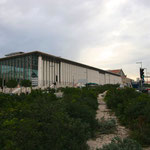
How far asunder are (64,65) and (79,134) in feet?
226

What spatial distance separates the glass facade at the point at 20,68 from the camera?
195 ft

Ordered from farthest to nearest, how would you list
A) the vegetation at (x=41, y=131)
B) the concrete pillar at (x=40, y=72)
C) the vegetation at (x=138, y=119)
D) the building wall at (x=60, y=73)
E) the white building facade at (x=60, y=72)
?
1. the white building facade at (x=60, y=72)
2. the building wall at (x=60, y=73)
3. the concrete pillar at (x=40, y=72)
4. the vegetation at (x=138, y=119)
5. the vegetation at (x=41, y=131)

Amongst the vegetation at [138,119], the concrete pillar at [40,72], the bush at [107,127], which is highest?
the concrete pillar at [40,72]

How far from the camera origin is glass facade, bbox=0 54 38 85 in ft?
195

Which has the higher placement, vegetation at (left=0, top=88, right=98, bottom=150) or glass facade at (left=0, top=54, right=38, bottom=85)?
glass facade at (left=0, top=54, right=38, bottom=85)

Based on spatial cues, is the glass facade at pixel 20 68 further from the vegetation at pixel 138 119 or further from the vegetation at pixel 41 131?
the vegetation at pixel 41 131

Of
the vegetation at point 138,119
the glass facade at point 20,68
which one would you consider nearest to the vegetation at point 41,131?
Answer: the vegetation at point 138,119

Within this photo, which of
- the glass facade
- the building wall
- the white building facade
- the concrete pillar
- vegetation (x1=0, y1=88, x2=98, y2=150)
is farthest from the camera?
the white building facade

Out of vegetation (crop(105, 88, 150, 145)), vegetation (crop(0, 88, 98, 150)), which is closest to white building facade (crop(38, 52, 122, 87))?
vegetation (crop(105, 88, 150, 145))

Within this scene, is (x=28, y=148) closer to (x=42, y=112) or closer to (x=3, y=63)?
(x=42, y=112)

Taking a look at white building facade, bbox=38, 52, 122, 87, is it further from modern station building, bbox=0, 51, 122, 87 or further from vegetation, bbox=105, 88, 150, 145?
vegetation, bbox=105, 88, 150, 145

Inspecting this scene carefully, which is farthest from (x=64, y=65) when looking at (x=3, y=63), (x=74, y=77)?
(x=3, y=63)

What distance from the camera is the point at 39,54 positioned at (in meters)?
60.5

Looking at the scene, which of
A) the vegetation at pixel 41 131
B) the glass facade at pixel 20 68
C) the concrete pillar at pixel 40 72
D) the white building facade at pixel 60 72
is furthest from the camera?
the white building facade at pixel 60 72
